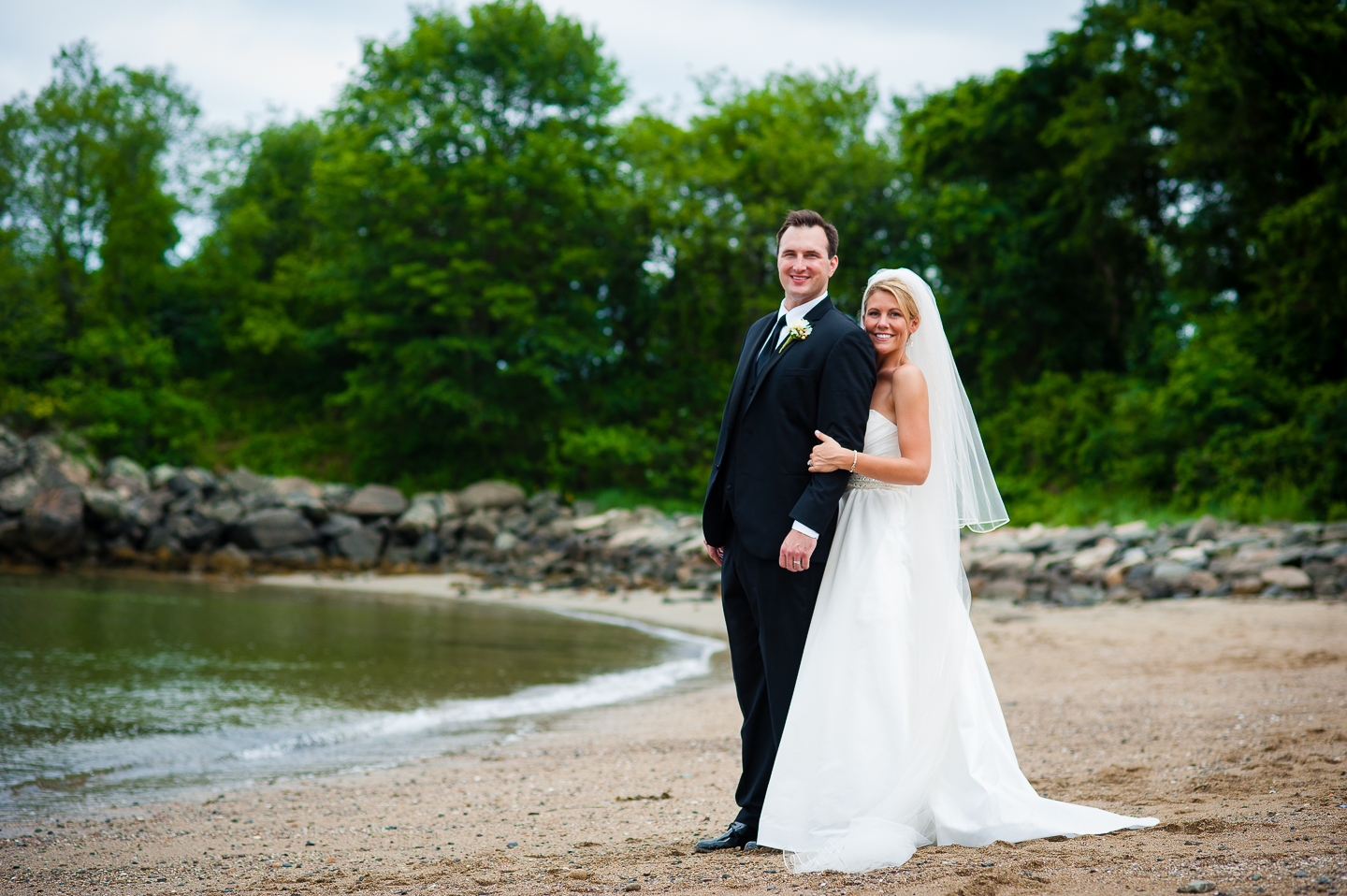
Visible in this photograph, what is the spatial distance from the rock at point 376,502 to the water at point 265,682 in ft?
27.9

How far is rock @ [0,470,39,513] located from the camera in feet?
70.9

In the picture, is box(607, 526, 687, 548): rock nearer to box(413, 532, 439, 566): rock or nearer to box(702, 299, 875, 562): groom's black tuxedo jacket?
box(413, 532, 439, 566): rock

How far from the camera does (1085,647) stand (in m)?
10.1

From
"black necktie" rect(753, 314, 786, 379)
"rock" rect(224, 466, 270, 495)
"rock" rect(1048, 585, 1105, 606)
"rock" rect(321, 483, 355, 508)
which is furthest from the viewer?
"rock" rect(224, 466, 270, 495)

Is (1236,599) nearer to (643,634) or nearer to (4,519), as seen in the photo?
(643,634)

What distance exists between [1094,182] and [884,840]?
20.8 metres

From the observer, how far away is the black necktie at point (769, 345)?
4.00m

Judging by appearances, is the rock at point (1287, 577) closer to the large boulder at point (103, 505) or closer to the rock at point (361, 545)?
the rock at point (361, 545)

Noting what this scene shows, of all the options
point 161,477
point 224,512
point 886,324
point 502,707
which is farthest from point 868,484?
point 161,477

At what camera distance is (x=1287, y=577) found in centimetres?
1238

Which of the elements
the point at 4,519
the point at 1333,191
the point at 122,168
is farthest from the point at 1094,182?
the point at 122,168

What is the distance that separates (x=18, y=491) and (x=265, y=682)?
639 inches

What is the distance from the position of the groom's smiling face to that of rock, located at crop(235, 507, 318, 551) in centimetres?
2152

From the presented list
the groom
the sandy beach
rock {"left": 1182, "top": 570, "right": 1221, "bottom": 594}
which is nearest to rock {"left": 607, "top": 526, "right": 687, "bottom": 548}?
rock {"left": 1182, "top": 570, "right": 1221, "bottom": 594}
